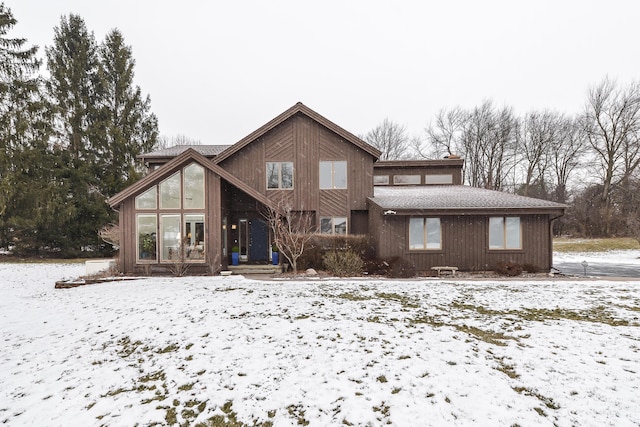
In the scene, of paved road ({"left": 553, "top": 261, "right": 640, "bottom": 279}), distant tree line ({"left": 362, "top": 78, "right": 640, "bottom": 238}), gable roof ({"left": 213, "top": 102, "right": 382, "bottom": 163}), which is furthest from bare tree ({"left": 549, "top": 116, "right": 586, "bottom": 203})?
gable roof ({"left": 213, "top": 102, "right": 382, "bottom": 163})

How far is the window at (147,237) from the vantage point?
12.0 m

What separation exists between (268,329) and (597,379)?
5.18 m

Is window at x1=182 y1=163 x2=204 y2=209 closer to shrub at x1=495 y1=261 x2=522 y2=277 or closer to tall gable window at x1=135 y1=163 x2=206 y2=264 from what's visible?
tall gable window at x1=135 y1=163 x2=206 y2=264

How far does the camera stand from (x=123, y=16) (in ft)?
371

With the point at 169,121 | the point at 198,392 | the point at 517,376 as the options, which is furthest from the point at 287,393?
the point at 169,121

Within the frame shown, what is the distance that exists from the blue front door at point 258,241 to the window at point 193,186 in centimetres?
341

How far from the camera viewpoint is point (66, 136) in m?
20.7

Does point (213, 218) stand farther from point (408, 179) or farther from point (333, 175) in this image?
point (408, 179)

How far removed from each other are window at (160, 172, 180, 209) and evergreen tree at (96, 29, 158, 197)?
39.1 feet

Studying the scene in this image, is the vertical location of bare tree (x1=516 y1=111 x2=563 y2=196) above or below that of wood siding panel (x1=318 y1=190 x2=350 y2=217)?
above

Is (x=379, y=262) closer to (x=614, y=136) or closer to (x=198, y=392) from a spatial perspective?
(x=198, y=392)

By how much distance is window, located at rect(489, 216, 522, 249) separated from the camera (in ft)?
42.0

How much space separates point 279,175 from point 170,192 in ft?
17.0

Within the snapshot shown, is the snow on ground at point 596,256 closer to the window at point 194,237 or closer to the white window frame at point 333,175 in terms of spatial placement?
the white window frame at point 333,175
